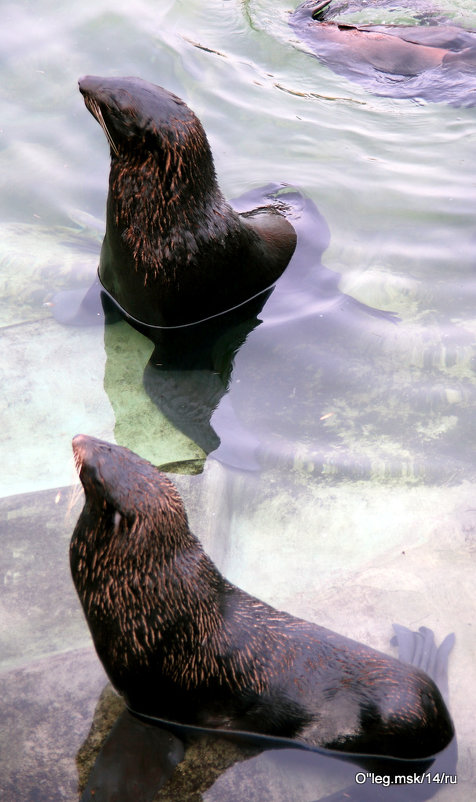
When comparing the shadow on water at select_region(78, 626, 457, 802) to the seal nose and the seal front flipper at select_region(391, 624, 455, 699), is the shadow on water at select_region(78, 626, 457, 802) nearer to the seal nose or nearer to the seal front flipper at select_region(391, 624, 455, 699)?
the seal front flipper at select_region(391, 624, 455, 699)

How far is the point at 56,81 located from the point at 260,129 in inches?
80.4

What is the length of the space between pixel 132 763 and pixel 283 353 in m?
2.99

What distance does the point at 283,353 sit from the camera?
223 inches

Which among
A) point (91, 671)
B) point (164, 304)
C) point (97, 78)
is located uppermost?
point (97, 78)

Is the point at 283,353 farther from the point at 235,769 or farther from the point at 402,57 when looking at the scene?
the point at 402,57

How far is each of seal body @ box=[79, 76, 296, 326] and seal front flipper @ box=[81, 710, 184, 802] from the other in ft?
9.35

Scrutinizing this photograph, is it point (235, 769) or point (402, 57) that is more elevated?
point (402, 57)

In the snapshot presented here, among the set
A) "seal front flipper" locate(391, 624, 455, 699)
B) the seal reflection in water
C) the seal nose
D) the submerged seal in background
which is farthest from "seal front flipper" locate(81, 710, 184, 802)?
the submerged seal in background

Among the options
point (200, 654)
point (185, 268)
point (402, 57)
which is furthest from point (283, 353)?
point (402, 57)

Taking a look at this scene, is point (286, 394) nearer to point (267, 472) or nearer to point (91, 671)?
point (267, 472)

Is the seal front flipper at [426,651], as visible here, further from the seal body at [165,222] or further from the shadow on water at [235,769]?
the seal body at [165,222]

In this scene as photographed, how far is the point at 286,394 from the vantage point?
17.5 feet

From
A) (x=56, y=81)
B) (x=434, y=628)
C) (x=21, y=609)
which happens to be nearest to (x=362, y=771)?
(x=434, y=628)

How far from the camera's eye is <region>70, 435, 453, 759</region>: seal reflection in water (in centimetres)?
340
